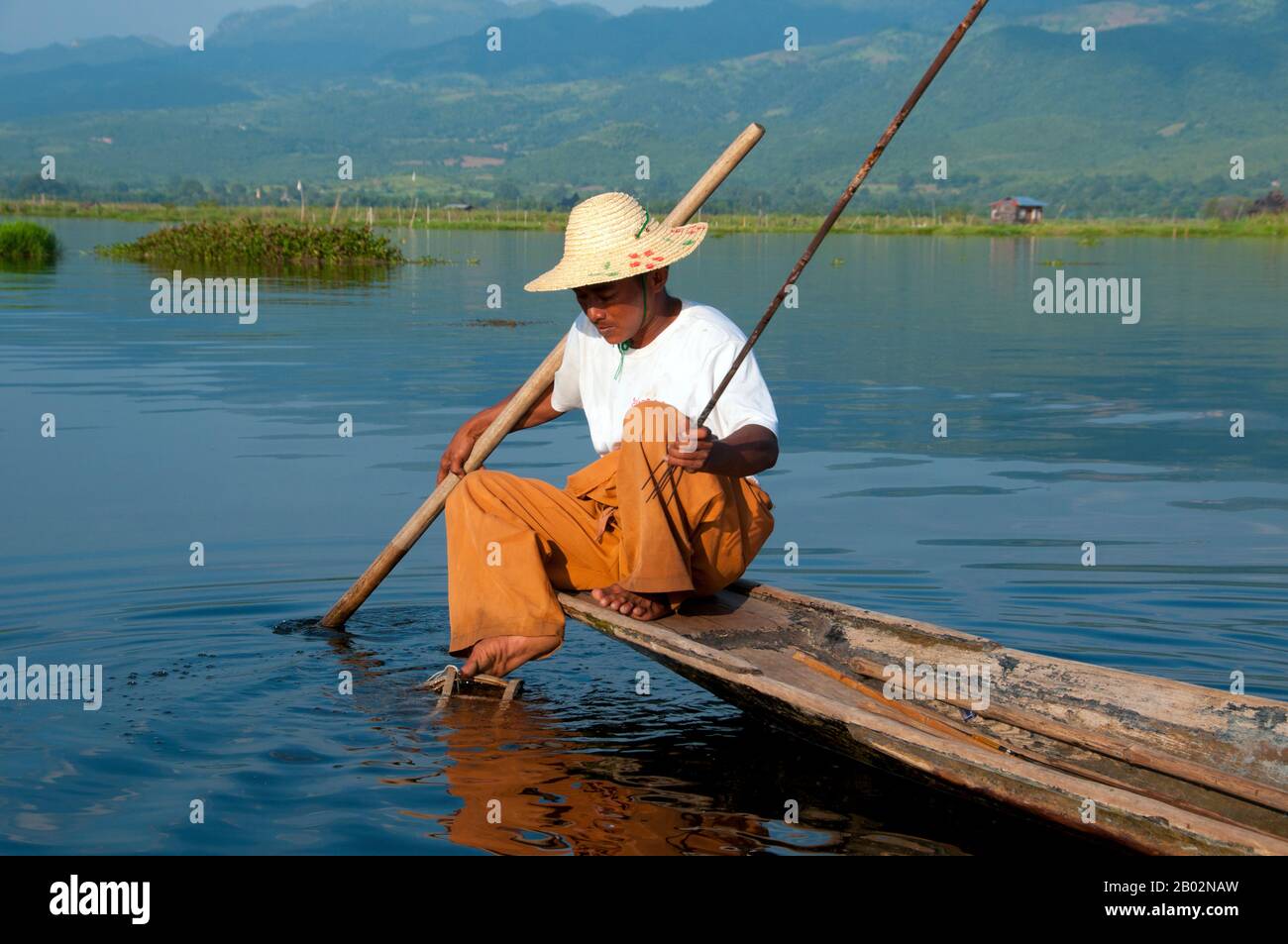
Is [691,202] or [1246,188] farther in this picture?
[1246,188]

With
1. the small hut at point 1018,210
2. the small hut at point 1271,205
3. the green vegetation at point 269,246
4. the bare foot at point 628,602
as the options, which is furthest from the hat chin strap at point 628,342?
the small hut at point 1018,210

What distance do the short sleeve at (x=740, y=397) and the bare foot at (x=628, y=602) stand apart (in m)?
0.61

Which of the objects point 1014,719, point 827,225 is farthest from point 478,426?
point 1014,719

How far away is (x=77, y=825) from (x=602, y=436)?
2.00m

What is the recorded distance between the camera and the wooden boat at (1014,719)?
11.8 ft

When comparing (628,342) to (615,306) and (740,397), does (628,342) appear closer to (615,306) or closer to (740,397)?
(615,306)

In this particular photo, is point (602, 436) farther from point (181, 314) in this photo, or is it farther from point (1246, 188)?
point (1246, 188)

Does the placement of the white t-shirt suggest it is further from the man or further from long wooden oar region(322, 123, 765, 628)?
long wooden oar region(322, 123, 765, 628)

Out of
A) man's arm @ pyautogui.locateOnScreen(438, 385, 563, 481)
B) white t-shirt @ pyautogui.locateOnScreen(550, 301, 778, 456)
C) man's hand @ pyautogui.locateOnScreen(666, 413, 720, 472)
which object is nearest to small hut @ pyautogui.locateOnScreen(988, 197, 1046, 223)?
man's arm @ pyautogui.locateOnScreen(438, 385, 563, 481)

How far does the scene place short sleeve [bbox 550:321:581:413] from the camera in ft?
17.3

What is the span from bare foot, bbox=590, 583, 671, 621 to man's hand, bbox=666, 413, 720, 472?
2.28ft

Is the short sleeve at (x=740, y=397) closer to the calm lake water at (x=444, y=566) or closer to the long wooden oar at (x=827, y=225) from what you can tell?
the long wooden oar at (x=827, y=225)

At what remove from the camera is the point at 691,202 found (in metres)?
5.39

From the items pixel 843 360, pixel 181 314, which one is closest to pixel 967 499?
pixel 843 360
